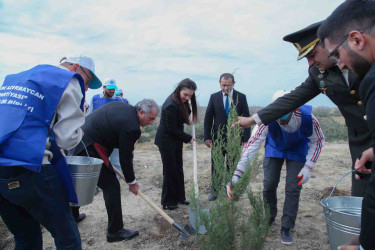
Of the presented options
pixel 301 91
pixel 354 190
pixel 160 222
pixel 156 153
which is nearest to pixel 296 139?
pixel 301 91

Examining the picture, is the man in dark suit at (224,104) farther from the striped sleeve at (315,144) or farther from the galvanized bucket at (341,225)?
the galvanized bucket at (341,225)

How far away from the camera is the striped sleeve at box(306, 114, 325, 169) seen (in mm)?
3670

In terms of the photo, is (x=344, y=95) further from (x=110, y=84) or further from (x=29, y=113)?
(x=110, y=84)

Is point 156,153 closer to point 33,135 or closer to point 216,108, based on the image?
point 216,108

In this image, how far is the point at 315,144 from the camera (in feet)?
12.5

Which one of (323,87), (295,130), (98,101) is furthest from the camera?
(98,101)

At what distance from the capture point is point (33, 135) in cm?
216

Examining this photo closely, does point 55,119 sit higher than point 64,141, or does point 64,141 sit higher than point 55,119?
point 55,119

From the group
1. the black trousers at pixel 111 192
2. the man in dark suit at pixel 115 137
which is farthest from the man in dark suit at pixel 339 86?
the black trousers at pixel 111 192

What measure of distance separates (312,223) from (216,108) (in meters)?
2.50

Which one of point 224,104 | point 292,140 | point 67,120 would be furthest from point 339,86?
point 224,104

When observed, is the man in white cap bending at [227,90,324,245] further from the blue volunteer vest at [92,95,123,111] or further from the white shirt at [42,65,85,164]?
the blue volunteer vest at [92,95,123,111]

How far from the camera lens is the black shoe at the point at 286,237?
3.75 meters

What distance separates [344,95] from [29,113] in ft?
8.25
